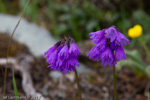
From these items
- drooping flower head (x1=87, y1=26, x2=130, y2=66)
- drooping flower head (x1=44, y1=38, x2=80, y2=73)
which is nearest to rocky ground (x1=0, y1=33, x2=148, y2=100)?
drooping flower head (x1=44, y1=38, x2=80, y2=73)

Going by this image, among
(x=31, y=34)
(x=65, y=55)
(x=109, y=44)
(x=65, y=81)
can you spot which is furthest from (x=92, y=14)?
(x=65, y=55)

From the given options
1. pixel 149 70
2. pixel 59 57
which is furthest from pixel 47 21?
pixel 59 57

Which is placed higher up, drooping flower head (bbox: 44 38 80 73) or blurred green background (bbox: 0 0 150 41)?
blurred green background (bbox: 0 0 150 41)

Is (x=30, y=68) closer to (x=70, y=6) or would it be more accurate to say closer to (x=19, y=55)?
(x=19, y=55)

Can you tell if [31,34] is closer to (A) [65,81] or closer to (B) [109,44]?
(A) [65,81]

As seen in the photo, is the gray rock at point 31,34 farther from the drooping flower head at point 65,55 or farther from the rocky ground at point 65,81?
the drooping flower head at point 65,55

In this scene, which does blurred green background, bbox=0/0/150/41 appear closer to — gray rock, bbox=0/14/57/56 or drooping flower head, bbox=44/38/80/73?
gray rock, bbox=0/14/57/56

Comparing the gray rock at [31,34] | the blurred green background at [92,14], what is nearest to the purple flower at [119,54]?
the gray rock at [31,34]
